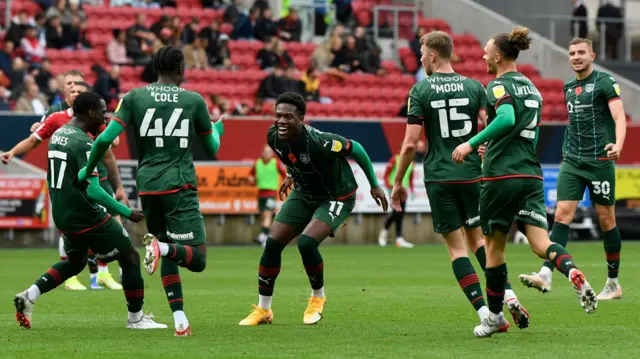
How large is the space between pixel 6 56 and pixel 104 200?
18.1 m

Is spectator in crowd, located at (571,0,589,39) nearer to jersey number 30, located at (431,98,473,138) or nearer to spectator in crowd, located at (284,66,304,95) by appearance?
Answer: spectator in crowd, located at (284,66,304,95)

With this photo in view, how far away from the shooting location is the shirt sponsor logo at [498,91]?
966 cm

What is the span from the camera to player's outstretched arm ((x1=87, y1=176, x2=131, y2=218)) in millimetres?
9898

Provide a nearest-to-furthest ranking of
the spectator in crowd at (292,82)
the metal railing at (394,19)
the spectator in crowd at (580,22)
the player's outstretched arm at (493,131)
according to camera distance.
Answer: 1. the player's outstretched arm at (493,131)
2. the spectator in crowd at (292,82)
3. the spectator in crowd at (580,22)
4. the metal railing at (394,19)

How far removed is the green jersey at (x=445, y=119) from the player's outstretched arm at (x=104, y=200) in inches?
91.5

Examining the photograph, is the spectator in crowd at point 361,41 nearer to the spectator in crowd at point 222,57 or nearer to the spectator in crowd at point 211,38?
the spectator in crowd at point 222,57

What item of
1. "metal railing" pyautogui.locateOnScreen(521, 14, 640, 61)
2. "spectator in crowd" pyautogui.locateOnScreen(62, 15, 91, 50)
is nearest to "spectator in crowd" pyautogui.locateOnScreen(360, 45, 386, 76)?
"metal railing" pyautogui.locateOnScreen(521, 14, 640, 61)

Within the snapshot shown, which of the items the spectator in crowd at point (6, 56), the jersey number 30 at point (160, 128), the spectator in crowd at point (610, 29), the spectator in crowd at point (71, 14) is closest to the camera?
the jersey number 30 at point (160, 128)

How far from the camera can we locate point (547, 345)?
30.5 feet

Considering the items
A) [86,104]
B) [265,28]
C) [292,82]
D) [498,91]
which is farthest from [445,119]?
[265,28]

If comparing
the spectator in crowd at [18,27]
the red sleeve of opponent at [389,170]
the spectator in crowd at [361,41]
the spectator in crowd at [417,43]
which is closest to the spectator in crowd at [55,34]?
the spectator in crowd at [18,27]

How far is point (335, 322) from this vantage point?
36.6 feet

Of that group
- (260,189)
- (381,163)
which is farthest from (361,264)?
(381,163)

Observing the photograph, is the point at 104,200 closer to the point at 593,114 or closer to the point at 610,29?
the point at 593,114
